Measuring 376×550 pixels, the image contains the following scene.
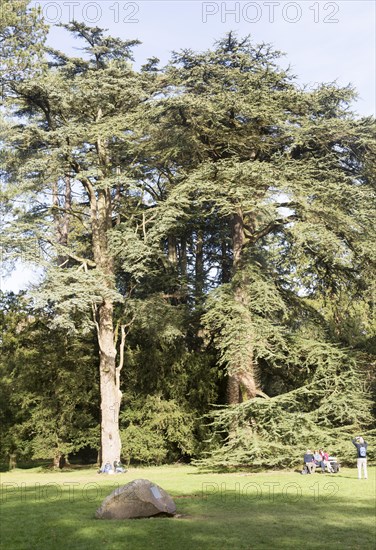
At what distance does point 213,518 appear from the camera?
13.8m

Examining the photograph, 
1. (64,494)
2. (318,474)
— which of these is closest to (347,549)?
(64,494)

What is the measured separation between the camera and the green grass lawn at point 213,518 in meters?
11.6

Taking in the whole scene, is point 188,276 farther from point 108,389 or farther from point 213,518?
point 213,518

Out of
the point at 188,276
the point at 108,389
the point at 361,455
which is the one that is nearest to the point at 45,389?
the point at 108,389

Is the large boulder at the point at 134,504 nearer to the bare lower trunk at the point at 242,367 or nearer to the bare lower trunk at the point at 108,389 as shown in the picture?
the bare lower trunk at the point at 242,367

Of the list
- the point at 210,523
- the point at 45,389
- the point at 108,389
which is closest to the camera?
the point at 210,523

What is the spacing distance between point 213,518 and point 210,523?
26.0 inches

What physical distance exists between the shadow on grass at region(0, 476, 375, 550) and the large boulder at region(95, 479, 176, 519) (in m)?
0.30

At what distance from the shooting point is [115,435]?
28.5 meters

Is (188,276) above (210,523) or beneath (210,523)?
above

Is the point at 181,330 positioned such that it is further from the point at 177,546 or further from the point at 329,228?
the point at 177,546

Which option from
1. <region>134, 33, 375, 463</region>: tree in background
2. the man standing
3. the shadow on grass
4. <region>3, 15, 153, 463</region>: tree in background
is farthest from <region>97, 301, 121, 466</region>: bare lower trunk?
the man standing

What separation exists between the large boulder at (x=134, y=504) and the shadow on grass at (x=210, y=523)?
297 mm

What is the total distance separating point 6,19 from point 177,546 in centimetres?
2638
